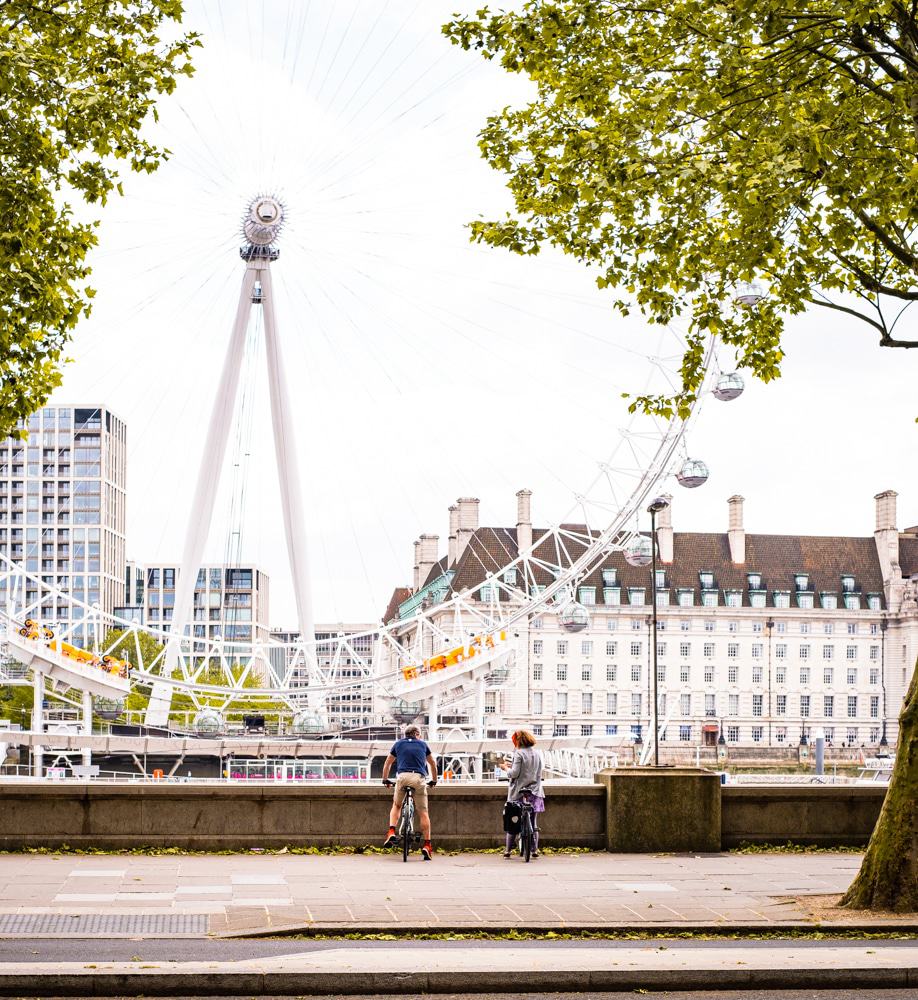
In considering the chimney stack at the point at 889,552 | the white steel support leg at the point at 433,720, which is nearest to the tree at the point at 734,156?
the white steel support leg at the point at 433,720

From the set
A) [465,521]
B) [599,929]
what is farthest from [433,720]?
[465,521]

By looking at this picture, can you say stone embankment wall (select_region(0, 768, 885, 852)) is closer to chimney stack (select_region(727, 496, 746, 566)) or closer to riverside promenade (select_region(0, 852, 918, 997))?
riverside promenade (select_region(0, 852, 918, 997))

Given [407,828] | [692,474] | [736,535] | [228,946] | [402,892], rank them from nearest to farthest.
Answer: [228,946] → [402,892] → [407,828] → [692,474] → [736,535]

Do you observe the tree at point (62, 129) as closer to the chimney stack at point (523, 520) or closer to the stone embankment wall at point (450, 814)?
the stone embankment wall at point (450, 814)

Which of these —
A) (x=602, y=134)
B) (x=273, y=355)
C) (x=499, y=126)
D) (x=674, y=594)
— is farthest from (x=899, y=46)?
(x=674, y=594)

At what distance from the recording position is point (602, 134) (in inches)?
626

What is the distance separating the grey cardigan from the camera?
59.4ft

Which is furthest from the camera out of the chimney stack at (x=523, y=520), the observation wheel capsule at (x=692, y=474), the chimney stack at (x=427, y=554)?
the chimney stack at (x=427, y=554)

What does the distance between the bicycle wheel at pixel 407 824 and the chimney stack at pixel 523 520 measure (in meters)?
123

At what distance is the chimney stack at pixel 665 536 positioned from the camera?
14200cm

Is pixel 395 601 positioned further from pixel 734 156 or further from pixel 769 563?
pixel 734 156

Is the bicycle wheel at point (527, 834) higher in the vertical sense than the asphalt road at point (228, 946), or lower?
higher

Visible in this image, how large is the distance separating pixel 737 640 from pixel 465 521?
30.2 metres

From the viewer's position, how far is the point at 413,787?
17.8 meters
